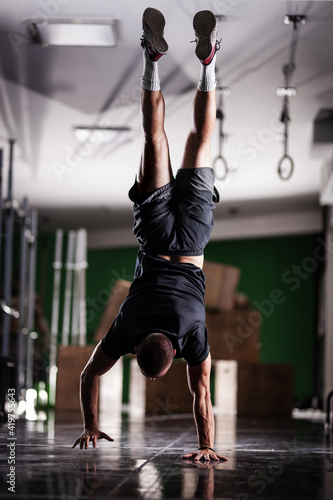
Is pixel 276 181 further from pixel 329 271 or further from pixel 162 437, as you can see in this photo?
pixel 162 437

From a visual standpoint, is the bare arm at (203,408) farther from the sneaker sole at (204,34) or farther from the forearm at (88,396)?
the sneaker sole at (204,34)

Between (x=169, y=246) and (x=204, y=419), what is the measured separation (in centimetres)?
75

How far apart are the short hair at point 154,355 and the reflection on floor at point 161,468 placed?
370 mm

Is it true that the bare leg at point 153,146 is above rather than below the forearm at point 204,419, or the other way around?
above

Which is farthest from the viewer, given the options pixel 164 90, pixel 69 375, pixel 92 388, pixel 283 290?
pixel 283 290

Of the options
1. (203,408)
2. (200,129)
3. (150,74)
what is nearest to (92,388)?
(203,408)

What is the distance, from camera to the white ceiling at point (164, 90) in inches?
186

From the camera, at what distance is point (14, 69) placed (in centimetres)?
564

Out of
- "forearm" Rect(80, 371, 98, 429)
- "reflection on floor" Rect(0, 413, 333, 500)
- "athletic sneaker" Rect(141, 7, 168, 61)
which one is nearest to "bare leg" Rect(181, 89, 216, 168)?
"athletic sneaker" Rect(141, 7, 168, 61)

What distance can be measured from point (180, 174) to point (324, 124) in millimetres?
3933

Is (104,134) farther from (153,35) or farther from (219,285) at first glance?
(153,35)

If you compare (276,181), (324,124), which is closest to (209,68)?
(324,124)

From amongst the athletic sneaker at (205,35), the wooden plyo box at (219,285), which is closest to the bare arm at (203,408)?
the athletic sneaker at (205,35)

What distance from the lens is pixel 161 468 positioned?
2727 mm
